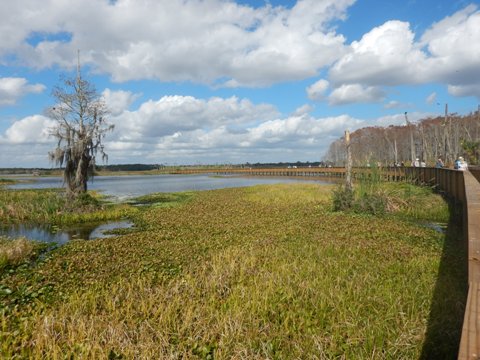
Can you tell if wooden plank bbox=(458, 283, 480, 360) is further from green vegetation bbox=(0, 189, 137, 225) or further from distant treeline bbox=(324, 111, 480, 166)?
distant treeline bbox=(324, 111, 480, 166)

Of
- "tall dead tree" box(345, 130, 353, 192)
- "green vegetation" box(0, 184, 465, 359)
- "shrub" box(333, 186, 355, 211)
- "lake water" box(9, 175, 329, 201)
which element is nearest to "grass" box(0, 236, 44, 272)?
"green vegetation" box(0, 184, 465, 359)

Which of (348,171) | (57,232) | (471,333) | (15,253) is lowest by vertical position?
(57,232)

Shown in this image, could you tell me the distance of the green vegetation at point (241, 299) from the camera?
192 inches

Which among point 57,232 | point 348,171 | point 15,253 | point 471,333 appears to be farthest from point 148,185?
point 471,333

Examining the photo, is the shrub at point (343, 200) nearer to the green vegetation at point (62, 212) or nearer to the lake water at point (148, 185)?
the green vegetation at point (62, 212)

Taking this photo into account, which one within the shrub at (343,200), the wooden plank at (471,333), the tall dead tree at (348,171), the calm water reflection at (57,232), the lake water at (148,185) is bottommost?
the calm water reflection at (57,232)

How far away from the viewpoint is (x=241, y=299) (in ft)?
21.2

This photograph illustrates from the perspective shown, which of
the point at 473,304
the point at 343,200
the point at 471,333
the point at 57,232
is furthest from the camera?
the point at 343,200

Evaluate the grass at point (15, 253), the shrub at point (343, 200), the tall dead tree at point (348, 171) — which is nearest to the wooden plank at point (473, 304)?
the grass at point (15, 253)

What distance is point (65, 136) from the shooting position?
2169 centimetres

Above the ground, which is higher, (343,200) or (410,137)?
(410,137)

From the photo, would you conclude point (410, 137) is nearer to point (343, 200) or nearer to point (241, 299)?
point (343, 200)

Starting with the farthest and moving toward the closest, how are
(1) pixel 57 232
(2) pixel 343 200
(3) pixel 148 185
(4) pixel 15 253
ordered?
(3) pixel 148 185, (2) pixel 343 200, (1) pixel 57 232, (4) pixel 15 253

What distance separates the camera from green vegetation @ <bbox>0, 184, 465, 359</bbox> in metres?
4.89
